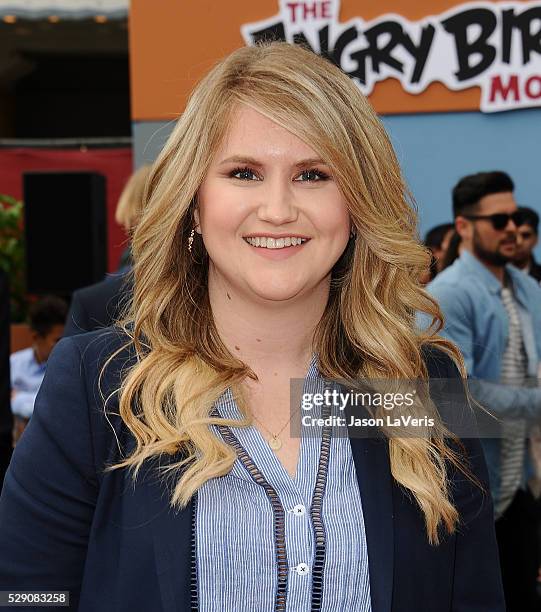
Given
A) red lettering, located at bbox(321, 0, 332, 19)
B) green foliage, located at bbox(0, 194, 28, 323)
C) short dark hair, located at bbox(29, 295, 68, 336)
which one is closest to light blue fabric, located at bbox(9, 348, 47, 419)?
short dark hair, located at bbox(29, 295, 68, 336)

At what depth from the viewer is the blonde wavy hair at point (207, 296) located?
164 centimetres

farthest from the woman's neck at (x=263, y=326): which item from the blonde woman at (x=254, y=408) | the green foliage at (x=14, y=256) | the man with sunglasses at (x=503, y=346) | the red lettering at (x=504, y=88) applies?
the green foliage at (x=14, y=256)

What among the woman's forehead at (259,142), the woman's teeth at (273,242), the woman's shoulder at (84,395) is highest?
the woman's forehead at (259,142)

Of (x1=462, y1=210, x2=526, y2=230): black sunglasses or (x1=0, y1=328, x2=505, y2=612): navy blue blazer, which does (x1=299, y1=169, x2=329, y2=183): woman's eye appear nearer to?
(x1=0, y1=328, x2=505, y2=612): navy blue blazer

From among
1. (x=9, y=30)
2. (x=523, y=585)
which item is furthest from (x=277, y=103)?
(x=9, y=30)

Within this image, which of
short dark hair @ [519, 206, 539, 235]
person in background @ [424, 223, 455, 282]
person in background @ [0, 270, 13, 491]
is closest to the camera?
person in background @ [0, 270, 13, 491]

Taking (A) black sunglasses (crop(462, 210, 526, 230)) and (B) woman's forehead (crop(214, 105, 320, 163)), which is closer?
(B) woman's forehead (crop(214, 105, 320, 163))

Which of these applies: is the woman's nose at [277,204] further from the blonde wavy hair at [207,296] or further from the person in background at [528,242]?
the person in background at [528,242]

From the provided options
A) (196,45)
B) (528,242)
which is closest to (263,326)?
(528,242)

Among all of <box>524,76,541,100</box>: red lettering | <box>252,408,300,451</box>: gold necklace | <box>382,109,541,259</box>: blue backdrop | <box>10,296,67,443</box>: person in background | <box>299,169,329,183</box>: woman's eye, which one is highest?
<box>524,76,541,100</box>: red lettering

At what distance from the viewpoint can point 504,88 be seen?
520 cm

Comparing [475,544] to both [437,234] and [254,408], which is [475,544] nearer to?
[254,408]

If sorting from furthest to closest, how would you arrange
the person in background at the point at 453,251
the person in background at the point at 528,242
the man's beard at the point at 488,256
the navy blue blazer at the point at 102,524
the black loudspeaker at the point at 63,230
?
the black loudspeaker at the point at 63,230 → the person in background at the point at 528,242 → the person in background at the point at 453,251 → the man's beard at the point at 488,256 → the navy blue blazer at the point at 102,524

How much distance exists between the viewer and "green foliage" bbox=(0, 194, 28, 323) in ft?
29.7
